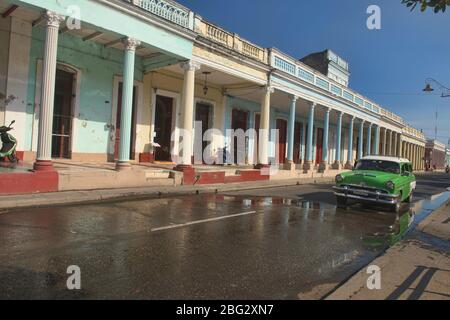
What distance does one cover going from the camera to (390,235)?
8188 mm

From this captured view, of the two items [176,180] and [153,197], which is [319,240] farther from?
[176,180]

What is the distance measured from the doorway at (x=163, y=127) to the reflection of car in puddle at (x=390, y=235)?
11.7 m

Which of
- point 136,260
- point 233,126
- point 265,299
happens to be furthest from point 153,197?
point 233,126

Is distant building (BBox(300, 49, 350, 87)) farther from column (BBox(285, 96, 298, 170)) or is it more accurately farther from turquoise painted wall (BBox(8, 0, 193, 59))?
turquoise painted wall (BBox(8, 0, 193, 59))

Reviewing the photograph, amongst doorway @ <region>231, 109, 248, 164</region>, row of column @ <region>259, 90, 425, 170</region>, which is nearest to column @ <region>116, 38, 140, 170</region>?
row of column @ <region>259, 90, 425, 170</region>

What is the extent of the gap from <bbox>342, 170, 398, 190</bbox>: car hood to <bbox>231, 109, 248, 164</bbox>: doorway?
12.1 meters

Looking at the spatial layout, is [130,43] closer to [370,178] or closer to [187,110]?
[187,110]

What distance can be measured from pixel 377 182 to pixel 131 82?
8.75 metres

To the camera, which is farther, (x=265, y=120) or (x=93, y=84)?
(x=265, y=120)

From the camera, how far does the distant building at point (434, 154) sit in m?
72.9

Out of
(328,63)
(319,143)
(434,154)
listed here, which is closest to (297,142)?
(319,143)

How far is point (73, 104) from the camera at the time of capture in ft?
47.6

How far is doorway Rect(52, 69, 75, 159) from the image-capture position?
46.6 ft
